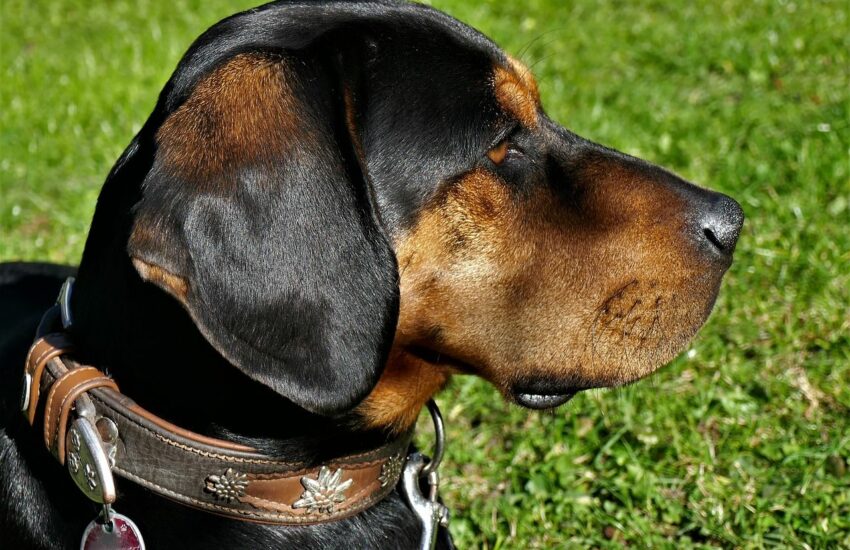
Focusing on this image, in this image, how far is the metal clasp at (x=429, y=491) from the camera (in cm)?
301

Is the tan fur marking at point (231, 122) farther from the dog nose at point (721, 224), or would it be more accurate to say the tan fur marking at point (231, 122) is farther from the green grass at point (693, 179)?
the green grass at point (693, 179)

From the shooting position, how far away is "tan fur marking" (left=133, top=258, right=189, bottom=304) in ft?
7.38

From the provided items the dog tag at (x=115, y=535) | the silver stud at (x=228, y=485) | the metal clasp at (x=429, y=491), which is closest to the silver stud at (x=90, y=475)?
the dog tag at (x=115, y=535)

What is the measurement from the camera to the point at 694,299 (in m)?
2.93

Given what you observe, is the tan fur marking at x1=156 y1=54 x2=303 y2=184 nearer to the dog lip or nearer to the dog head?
the dog head

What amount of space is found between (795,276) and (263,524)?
10.3 feet

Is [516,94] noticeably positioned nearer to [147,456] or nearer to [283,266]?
[283,266]

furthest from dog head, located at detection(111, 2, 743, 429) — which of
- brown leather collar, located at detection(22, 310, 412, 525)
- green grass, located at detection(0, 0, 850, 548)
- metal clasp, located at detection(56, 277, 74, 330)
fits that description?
green grass, located at detection(0, 0, 850, 548)

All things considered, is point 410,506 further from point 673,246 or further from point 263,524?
point 673,246

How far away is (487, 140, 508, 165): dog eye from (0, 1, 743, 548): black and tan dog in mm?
11

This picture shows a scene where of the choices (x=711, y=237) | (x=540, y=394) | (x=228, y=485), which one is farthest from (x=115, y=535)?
(x=711, y=237)

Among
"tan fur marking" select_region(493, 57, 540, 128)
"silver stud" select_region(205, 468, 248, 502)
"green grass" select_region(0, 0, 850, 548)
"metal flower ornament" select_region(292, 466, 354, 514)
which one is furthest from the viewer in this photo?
"green grass" select_region(0, 0, 850, 548)

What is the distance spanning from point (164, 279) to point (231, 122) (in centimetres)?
41

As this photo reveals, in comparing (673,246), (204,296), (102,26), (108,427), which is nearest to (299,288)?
(204,296)
